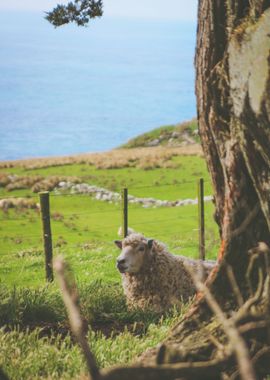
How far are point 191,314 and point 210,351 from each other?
1.63 feet

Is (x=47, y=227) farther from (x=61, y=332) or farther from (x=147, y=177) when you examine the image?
(x=147, y=177)

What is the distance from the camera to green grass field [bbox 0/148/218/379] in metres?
6.49

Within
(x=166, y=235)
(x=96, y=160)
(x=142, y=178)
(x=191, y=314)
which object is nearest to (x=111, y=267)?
(x=166, y=235)

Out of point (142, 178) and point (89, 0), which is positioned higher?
point (89, 0)

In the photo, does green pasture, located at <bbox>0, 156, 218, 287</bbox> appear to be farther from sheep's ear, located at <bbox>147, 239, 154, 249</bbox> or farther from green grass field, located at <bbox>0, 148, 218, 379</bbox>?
sheep's ear, located at <bbox>147, 239, 154, 249</bbox>

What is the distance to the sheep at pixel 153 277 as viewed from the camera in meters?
9.82

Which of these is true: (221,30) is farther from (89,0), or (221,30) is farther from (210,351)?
(89,0)

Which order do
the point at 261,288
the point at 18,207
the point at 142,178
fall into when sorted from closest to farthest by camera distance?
the point at 261,288
the point at 18,207
the point at 142,178

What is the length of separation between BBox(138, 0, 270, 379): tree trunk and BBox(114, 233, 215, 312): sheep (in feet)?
13.7

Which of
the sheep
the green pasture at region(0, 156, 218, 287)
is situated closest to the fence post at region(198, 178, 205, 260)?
the green pasture at region(0, 156, 218, 287)

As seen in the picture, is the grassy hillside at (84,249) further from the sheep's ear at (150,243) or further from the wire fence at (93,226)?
the sheep's ear at (150,243)

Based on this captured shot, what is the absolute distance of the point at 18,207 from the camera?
25.9 meters

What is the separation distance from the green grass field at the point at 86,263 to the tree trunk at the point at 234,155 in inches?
12.0

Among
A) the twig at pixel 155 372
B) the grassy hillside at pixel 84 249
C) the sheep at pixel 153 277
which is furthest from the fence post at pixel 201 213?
the twig at pixel 155 372
